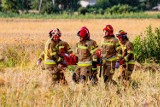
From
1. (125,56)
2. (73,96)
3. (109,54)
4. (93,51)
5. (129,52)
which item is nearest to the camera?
(73,96)

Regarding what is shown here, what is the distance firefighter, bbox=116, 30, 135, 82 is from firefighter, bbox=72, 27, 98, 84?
3.26ft

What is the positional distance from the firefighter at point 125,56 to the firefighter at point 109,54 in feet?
0.81

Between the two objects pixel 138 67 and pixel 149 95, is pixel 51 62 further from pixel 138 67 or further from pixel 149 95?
pixel 138 67

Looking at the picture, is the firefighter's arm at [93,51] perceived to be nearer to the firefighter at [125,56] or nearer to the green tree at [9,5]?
the firefighter at [125,56]

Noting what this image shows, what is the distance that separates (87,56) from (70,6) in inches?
3256

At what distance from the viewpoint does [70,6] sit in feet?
305

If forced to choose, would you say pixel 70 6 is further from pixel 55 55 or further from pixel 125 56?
pixel 55 55

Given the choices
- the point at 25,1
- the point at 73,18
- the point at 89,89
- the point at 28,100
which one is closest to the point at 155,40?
the point at 89,89

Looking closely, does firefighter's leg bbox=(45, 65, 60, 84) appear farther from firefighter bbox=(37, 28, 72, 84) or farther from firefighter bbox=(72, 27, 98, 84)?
firefighter bbox=(72, 27, 98, 84)

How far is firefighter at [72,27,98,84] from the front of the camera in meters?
10.5

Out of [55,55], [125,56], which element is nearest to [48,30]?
[125,56]

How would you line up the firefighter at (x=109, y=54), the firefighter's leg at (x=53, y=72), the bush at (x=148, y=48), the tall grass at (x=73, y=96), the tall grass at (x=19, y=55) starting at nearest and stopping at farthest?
1. the tall grass at (x=73, y=96)
2. the firefighter's leg at (x=53, y=72)
3. the firefighter at (x=109, y=54)
4. the tall grass at (x=19, y=55)
5. the bush at (x=148, y=48)

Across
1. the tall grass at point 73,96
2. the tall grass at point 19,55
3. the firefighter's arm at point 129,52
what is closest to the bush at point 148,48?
the tall grass at point 19,55

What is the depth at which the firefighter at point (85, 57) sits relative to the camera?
1055 centimetres
